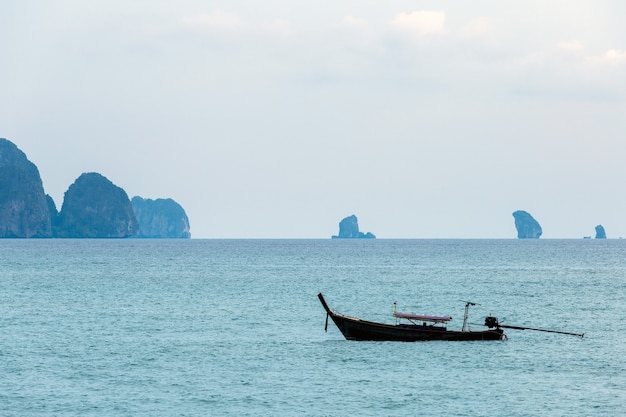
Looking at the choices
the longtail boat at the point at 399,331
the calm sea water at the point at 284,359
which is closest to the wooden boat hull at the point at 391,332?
the longtail boat at the point at 399,331

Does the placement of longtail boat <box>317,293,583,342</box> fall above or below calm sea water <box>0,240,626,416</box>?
above

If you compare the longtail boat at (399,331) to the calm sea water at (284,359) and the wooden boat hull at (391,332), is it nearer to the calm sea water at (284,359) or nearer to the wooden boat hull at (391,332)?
the wooden boat hull at (391,332)

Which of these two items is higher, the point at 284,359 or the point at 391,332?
the point at 391,332

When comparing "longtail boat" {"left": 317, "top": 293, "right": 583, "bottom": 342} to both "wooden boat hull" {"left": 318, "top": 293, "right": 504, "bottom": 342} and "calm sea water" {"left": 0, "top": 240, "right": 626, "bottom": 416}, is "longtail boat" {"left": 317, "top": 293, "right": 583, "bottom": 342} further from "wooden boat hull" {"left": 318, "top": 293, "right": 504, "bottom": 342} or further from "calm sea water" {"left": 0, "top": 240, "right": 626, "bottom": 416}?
"calm sea water" {"left": 0, "top": 240, "right": 626, "bottom": 416}

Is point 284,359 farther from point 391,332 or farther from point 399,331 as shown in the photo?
point 399,331

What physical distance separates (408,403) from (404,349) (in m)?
15.7

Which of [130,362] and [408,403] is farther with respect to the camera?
[130,362]

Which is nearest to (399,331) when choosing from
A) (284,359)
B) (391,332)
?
(391,332)

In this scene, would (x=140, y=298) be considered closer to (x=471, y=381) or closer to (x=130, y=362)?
(x=130, y=362)

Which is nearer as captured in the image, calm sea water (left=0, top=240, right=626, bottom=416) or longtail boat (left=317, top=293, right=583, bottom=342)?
calm sea water (left=0, top=240, right=626, bottom=416)

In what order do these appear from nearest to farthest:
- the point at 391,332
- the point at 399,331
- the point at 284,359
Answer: the point at 284,359 → the point at 391,332 → the point at 399,331

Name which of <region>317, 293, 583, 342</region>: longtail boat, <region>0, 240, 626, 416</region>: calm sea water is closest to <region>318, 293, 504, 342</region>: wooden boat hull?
<region>317, 293, 583, 342</region>: longtail boat

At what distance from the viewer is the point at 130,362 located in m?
56.3

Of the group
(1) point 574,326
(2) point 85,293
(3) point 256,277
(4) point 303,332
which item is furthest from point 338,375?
(3) point 256,277
